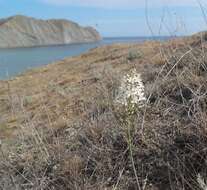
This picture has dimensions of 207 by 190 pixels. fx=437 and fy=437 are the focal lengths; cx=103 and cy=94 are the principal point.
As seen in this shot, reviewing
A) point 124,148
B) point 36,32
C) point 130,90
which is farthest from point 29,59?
point 36,32

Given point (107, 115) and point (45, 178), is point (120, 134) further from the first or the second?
point (45, 178)

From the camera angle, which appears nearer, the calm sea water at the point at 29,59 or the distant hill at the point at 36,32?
the calm sea water at the point at 29,59

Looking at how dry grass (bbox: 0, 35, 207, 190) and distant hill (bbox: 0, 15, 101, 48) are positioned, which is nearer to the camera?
dry grass (bbox: 0, 35, 207, 190)

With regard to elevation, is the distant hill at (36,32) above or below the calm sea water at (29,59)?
below

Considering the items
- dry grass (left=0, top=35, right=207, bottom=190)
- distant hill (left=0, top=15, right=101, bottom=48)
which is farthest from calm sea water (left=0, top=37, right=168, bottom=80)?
distant hill (left=0, top=15, right=101, bottom=48)

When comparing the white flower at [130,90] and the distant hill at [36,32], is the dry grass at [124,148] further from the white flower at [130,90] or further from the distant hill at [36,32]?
the distant hill at [36,32]

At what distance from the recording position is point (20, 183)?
379 cm

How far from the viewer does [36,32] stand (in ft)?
366

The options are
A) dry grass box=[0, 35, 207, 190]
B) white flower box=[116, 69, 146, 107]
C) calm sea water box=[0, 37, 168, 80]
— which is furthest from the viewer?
calm sea water box=[0, 37, 168, 80]

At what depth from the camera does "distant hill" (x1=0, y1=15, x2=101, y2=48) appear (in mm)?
100938

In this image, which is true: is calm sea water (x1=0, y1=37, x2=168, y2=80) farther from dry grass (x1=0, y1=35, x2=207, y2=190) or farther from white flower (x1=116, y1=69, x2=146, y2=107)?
white flower (x1=116, y1=69, x2=146, y2=107)

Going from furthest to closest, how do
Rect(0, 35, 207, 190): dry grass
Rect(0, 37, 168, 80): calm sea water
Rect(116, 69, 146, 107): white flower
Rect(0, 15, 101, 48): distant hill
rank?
Rect(0, 15, 101, 48): distant hill → Rect(0, 37, 168, 80): calm sea water → Rect(0, 35, 207, 190): dry grass → Rect(116, 69, 146, 107): white flower

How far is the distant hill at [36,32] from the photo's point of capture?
10094 cm

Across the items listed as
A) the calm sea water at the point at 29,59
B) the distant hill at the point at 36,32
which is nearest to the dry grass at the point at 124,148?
the calm sea water at the point at 29,59
